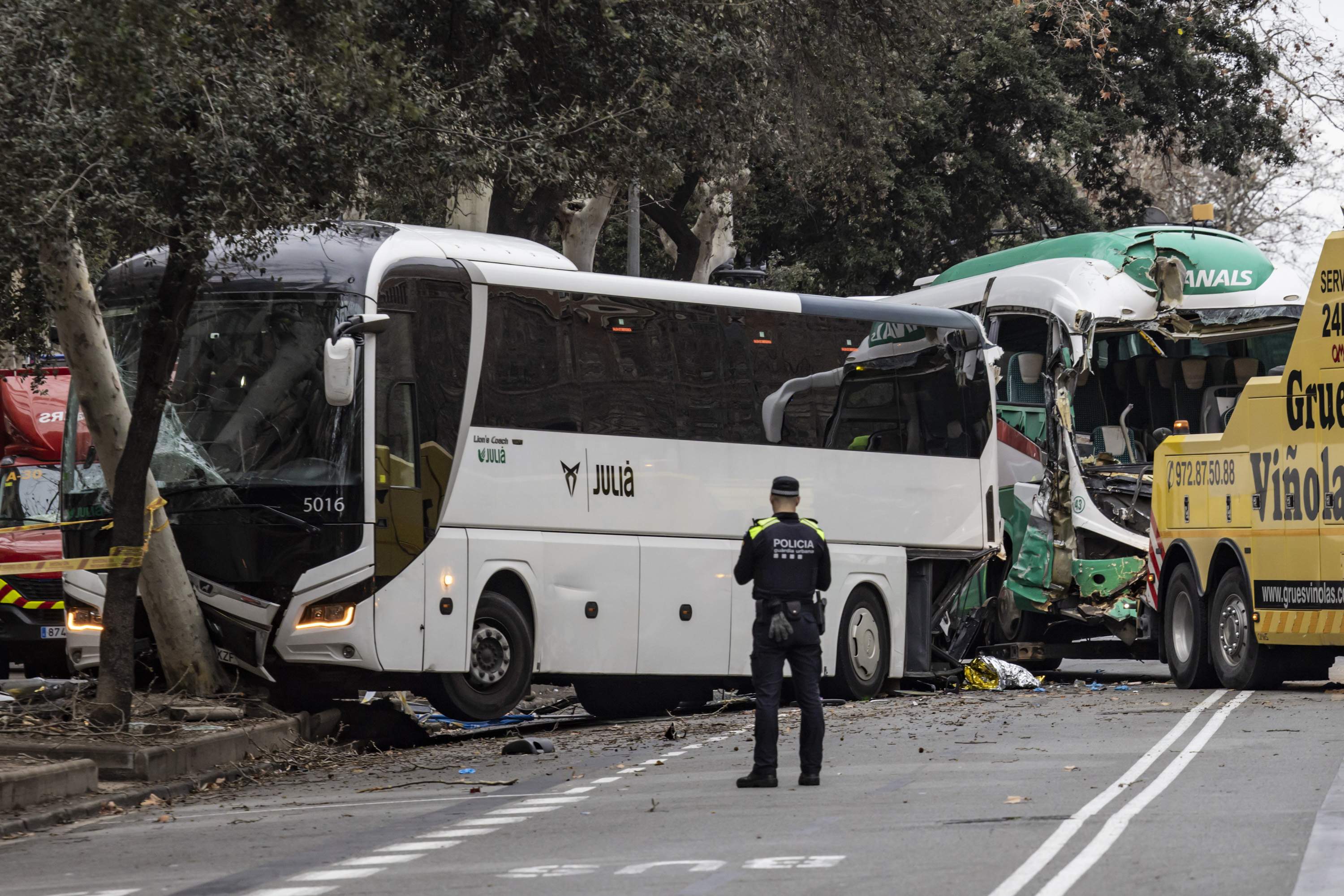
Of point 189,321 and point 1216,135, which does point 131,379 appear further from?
point 1216,135

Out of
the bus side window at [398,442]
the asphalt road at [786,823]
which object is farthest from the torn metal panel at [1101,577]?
the bus side window at [398,442]

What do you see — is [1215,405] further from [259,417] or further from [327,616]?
[259,417]

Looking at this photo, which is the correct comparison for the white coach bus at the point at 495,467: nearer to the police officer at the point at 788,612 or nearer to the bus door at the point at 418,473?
the bus door at the point at 418,473

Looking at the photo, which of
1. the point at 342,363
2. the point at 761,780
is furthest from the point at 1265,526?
the point at 342,363

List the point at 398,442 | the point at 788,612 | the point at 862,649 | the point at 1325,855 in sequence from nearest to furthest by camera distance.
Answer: the point at 1325,855 → the point at 788,612 → the point at 398,442 → the point at 862,649

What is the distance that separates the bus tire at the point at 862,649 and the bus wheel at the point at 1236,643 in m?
3.04

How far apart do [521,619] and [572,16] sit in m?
4.87

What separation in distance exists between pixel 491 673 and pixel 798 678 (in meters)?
4.70

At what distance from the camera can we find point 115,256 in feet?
48.1

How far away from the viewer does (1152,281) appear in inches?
840

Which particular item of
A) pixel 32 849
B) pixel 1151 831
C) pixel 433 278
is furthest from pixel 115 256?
pixel 1151 831


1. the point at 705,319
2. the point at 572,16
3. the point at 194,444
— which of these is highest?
the point at 572,16

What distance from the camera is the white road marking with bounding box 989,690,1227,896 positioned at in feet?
26.7

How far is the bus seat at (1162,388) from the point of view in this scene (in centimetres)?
A: 2178
